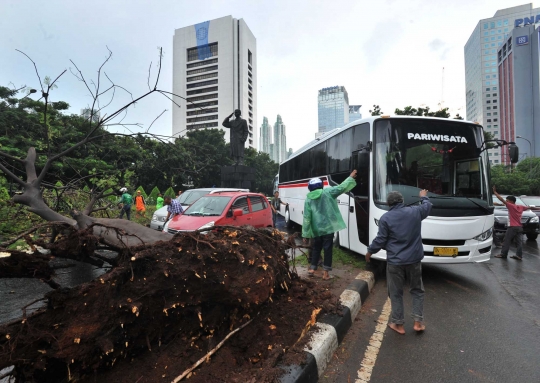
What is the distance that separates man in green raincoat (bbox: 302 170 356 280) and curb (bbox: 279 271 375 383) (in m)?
0.89

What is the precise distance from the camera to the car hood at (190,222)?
6836mm

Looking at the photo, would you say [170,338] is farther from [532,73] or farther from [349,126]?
[532,73]

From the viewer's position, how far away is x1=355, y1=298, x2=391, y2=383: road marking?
272 cm

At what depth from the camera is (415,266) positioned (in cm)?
357

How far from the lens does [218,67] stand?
87.8m

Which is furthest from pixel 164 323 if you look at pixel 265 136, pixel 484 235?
pixel 265 136

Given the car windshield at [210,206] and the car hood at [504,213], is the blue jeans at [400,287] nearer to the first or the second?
the car windshield at [210,206]

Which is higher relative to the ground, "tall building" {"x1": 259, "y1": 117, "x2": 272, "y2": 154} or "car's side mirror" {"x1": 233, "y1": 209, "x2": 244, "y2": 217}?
"tall building" {"x1": 259, "y1": 117, "x2": 272, "y2": 154}

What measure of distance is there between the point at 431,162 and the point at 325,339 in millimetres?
4229

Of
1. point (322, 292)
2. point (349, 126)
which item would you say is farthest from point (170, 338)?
point (349, 126)

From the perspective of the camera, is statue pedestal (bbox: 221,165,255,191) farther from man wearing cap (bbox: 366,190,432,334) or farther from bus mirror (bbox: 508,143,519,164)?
man wearing cap (bbox: 366,190,432,334)

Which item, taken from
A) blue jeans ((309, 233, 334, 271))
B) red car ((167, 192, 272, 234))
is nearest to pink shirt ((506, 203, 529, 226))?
blue jeans ((309, 233, 334, 271))

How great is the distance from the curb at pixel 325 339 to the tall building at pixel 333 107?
82.4 meters

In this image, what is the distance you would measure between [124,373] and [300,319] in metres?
1.73
